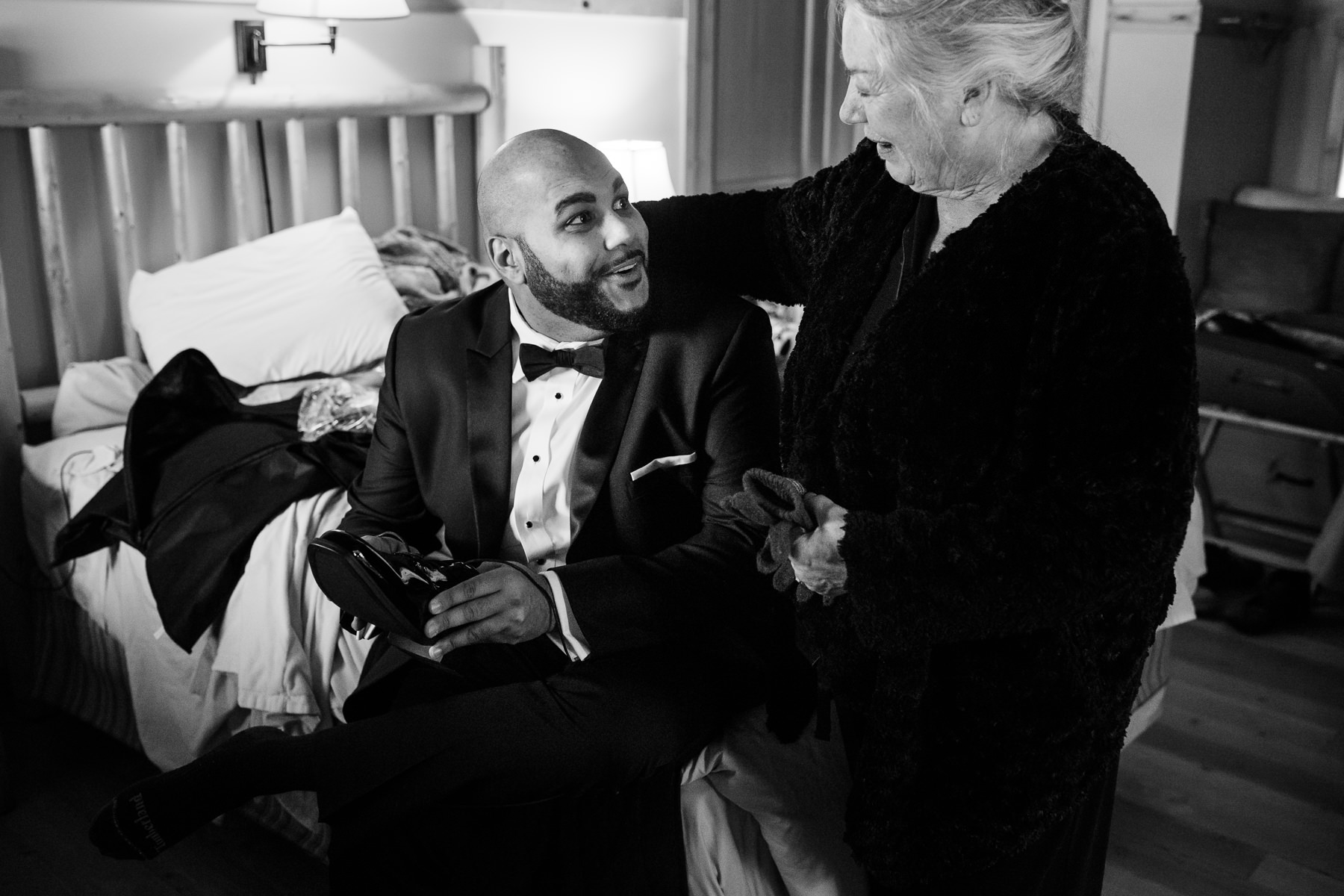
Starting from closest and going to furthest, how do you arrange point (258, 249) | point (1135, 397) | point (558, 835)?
point (1135, 397) < point (558, 835) < point (258, 249)

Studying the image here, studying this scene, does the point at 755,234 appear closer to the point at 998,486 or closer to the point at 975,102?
the point at 975,102

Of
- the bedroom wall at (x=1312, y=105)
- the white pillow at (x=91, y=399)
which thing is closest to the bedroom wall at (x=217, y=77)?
the white pillow at (x=91, y=399)

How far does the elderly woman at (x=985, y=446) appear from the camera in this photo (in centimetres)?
101

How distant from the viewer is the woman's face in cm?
112

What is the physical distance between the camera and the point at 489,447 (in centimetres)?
164

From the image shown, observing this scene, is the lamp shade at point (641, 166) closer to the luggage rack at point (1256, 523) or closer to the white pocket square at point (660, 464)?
the luggage rack at point (1256, 523)

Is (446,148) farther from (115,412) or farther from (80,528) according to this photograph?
(80,528)

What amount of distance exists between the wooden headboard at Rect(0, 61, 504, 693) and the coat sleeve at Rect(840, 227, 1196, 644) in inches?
79.8

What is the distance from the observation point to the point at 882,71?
1.13m

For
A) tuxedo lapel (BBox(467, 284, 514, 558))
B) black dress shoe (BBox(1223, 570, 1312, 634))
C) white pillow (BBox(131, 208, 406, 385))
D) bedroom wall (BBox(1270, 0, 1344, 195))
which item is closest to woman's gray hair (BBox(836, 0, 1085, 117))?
tuxedo lapel (BBox(467, 284, 514, 558))

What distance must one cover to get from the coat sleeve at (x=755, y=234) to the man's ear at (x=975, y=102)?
244mm

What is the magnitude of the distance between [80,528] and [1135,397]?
1860mm

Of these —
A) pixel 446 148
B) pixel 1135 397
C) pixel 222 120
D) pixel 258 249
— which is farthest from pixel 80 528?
pixel 1135 397

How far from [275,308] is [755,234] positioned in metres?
1.47
